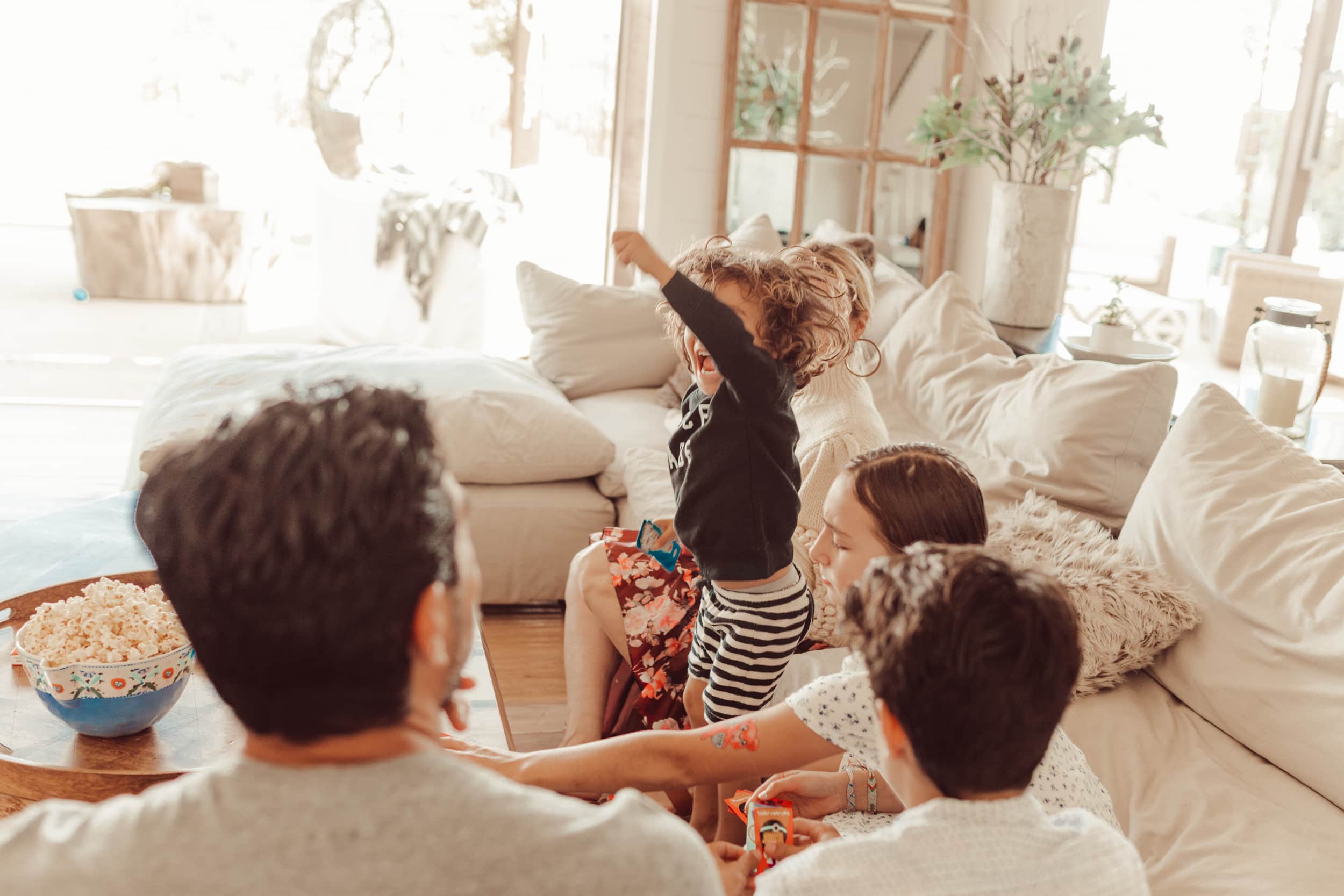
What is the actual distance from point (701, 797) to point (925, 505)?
0.77 m

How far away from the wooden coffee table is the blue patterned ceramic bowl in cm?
3

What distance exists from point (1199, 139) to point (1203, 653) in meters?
5.65

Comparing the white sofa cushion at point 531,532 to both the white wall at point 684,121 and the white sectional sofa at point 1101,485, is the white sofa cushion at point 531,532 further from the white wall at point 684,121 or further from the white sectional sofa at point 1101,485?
the white wall at point 684,121

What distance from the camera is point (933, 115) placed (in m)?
3.37

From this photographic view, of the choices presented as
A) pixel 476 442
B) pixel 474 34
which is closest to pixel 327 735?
pixel 476 442

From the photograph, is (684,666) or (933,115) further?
(933,115)

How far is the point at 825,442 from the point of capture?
6.78 ft

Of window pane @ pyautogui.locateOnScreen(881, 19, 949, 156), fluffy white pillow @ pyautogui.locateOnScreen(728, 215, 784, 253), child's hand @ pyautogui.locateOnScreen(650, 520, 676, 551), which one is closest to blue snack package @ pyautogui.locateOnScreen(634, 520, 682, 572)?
child's hand @ pyautogui.locateOnScreen(650, 520, 676, 551)

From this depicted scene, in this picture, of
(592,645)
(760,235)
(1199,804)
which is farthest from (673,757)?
(760,235)

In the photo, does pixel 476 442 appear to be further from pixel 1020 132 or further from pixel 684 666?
pixel 1020 132

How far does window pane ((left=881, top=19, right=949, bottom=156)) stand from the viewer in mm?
4184

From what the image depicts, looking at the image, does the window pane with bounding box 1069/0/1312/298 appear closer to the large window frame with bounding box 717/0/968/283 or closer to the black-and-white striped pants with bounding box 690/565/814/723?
the large window frame with bounding box 717/0/968/283

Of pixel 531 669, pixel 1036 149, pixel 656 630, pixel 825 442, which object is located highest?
pixel 1036 149

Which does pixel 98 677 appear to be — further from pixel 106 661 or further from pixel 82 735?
pixel 82 735
